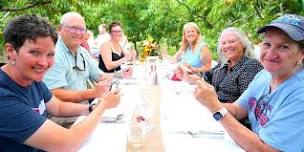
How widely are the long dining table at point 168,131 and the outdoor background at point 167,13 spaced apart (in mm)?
1427

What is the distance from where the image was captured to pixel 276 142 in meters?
1.54

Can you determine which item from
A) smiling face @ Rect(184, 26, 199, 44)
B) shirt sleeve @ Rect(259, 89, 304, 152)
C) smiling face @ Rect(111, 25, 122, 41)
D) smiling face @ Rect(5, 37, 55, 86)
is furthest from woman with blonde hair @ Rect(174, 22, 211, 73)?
smiling face @ Rect(5, 37, 55, 86)

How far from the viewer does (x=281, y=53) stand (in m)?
1.72

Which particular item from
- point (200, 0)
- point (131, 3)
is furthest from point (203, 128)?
point (131, 3)

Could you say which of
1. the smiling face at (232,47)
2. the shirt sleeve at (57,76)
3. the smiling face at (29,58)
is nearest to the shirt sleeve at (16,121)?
the smiling face at (29,58)

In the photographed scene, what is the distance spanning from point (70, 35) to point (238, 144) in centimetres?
167

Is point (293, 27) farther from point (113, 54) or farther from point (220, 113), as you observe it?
point (113, 54)

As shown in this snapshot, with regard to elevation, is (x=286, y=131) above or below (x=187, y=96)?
above

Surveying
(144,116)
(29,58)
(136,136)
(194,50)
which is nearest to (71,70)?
(144,116)

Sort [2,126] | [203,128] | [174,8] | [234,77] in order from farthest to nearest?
[174,8] < [234,77] < [203,128] < [2,126]

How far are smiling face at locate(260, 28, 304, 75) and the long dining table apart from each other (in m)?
0.38

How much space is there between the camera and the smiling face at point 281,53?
5.57ft

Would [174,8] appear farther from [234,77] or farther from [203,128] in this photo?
[203,128]

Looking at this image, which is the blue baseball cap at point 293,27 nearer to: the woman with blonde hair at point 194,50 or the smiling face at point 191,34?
the woman with blonde hair at point 194,50
